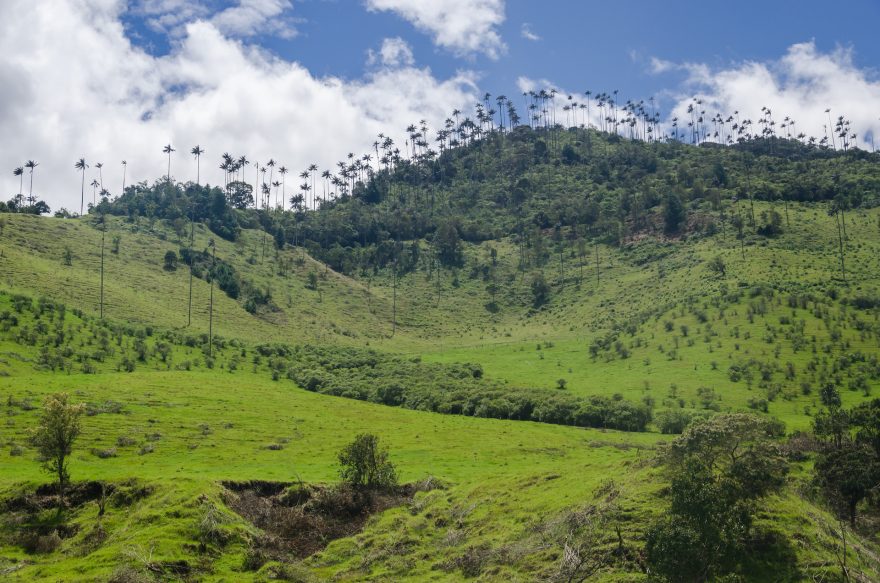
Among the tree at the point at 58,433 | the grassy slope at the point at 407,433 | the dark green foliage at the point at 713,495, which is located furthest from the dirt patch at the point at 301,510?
the dark green foliage at the point at 713,495

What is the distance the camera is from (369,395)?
139 m

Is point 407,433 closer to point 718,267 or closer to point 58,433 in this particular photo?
point 58,433

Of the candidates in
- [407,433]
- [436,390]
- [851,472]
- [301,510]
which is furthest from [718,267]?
[301,510]

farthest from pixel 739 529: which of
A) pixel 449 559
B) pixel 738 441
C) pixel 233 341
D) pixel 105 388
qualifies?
pixel 233 341

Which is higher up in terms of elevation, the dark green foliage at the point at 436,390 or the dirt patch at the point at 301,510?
the dark green foliage at the point at 436,390

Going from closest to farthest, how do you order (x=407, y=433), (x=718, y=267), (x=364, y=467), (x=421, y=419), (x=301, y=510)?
(x=301, y=510) → (x=364, y=467) → (x=407, y=433) → (x=421, y=419) → (x=718, y=267)

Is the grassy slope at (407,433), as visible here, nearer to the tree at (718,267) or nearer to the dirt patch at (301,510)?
the dirt patch at (301,510)

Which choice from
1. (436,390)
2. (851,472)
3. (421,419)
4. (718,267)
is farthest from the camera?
(718,267)

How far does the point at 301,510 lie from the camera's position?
61312 millimetres

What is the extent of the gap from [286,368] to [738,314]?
104 meters

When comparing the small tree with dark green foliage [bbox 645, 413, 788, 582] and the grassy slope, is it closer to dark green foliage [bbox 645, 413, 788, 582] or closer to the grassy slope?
the grassy slope

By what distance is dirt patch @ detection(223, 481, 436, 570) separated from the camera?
55.9 metres

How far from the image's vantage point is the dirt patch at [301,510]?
55941 mm

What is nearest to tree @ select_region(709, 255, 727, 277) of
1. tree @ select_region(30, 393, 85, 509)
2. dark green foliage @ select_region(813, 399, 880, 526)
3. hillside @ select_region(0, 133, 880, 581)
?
hillside @ select_region(0, 133, 880, 581)
